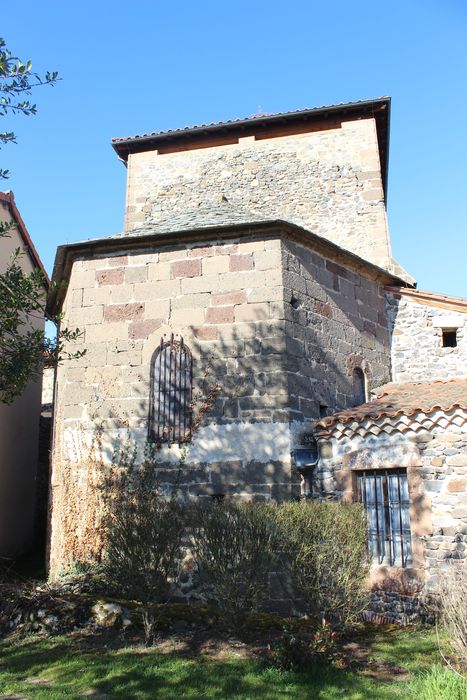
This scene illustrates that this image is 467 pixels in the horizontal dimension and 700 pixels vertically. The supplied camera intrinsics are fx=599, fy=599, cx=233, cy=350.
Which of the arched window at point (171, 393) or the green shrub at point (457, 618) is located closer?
the green shrub at point (457, 618)

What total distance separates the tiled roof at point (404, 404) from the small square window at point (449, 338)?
1224mm

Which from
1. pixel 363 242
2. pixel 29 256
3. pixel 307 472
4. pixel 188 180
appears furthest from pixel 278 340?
pixel 29 256

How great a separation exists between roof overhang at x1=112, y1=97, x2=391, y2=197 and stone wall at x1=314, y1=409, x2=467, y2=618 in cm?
874

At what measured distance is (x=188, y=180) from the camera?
1477 cm

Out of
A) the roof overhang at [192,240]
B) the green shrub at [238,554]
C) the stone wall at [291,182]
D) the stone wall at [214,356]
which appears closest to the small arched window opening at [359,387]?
the stone wall at [214,356]

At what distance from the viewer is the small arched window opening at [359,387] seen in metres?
9.95

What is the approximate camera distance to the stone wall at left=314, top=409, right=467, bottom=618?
294 inches

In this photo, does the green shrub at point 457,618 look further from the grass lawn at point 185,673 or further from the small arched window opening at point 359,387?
the small arched window opening at point 359,387

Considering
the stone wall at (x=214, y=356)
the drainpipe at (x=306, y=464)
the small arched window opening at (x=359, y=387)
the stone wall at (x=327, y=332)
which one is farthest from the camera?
the small arched window opening at (x=359, y=387)

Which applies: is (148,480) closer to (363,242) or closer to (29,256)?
(363,242)

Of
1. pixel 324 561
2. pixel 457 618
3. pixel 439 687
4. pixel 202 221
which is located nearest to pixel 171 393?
pixel 202 221

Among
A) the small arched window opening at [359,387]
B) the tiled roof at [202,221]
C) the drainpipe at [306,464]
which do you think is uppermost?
the tiled roof at [202,221]

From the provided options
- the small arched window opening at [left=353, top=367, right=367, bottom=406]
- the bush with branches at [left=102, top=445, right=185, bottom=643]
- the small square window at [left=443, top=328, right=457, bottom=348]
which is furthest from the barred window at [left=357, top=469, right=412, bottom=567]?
the small square window at [left=443, top=328, right=457, bottom=348]

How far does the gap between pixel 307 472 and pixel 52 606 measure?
3610mm
